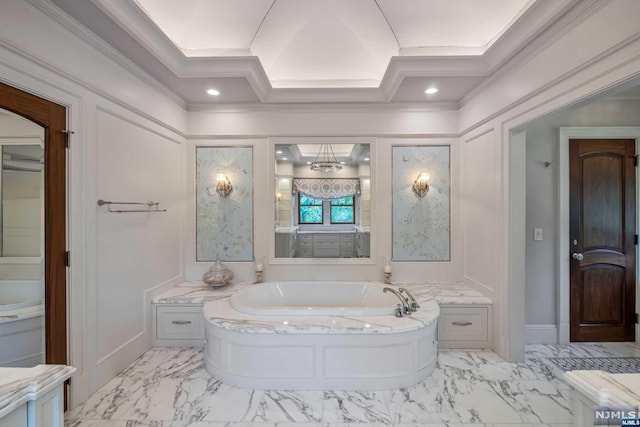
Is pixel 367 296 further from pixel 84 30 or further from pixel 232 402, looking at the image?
pixel 84 30

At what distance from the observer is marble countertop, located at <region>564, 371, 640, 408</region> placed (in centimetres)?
84

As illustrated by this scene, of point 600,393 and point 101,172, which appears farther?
point 101,172

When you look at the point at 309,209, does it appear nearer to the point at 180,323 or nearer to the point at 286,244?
the point at 286,244

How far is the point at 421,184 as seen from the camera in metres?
3.21

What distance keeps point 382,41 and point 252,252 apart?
2647 millimetres

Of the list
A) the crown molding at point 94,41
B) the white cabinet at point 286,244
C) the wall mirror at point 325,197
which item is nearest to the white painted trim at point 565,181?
the wall mirror at point 325,197

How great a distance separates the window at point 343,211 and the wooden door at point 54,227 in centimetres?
236

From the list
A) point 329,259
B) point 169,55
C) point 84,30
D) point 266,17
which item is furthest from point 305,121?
point 84,30

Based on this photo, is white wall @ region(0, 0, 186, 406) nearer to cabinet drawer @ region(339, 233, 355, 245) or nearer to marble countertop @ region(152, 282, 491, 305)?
marble countertop @ region(152, 282, 491, 305)

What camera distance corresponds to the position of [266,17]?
2.48 metres

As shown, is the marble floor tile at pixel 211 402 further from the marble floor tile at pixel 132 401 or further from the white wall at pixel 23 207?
the white wall at pixel 23 207

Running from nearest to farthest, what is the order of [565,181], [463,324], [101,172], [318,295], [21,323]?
[21,323] < [101,172] < [463,324] < [565,181] < [318,295]

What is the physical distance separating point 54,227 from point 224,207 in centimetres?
163

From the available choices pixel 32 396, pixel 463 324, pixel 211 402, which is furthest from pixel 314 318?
pixel 32 396
